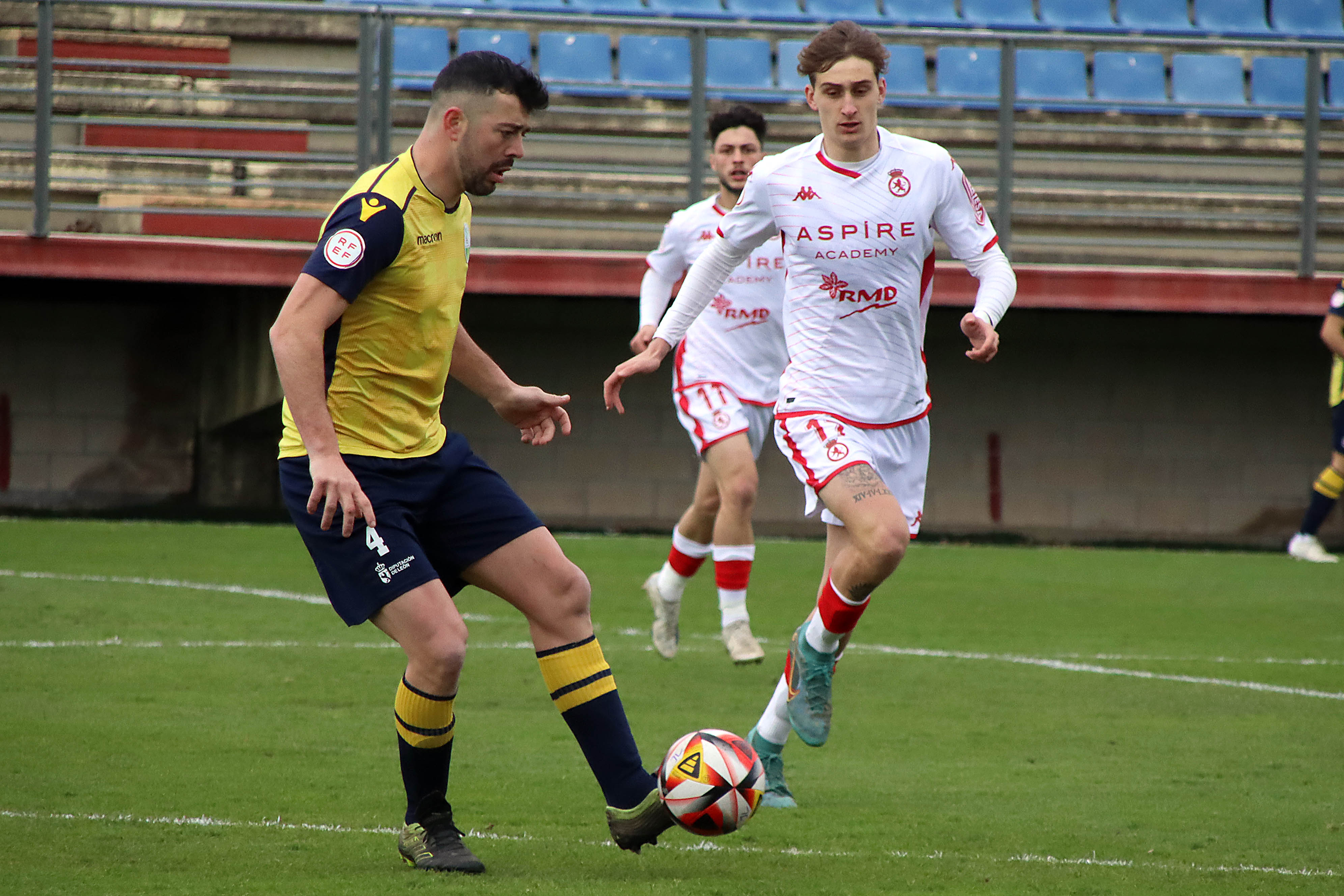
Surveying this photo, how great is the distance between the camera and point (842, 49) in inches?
207

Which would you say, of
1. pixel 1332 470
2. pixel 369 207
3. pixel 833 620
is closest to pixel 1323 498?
pixel 1332 470

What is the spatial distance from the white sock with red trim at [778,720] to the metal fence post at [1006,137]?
31.1ft

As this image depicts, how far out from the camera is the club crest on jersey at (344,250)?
13.0 ft

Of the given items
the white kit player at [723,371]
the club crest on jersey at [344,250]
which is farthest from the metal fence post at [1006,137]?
the club crest on jersey at [344,250]

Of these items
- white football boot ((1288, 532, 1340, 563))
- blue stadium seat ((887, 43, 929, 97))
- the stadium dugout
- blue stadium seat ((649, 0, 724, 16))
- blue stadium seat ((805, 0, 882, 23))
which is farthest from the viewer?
blue stadium seat ((805, 0, 882, 23))

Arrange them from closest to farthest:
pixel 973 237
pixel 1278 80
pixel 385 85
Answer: pixel 973 237 → pixel 385 85 → pixel 1278 80

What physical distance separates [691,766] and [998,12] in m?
A: 16.6

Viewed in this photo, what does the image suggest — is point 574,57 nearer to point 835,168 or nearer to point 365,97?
point 365,97

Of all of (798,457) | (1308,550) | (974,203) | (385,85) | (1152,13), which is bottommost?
(1308,550)

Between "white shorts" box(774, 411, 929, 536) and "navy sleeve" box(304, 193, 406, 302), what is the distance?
178 cm

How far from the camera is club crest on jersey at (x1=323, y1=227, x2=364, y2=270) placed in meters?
3.96

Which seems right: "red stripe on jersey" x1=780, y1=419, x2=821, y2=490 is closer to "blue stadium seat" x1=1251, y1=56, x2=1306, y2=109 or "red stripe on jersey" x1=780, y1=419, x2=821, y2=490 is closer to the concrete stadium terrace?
the concrete stadium terrace

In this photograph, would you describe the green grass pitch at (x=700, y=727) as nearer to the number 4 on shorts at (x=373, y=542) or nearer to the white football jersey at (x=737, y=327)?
the number 4 on shorts at (x=373, y=542)

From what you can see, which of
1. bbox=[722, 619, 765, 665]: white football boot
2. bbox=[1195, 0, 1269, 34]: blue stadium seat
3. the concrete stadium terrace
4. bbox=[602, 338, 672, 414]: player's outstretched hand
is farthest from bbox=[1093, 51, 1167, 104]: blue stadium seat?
bbox=[602, 338, 672, 414]: player's outstretched hand
